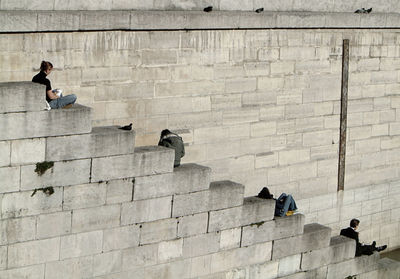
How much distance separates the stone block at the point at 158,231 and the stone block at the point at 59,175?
155 centimetres

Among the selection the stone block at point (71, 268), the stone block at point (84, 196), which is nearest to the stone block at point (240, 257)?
the stone block at point (71, 268)

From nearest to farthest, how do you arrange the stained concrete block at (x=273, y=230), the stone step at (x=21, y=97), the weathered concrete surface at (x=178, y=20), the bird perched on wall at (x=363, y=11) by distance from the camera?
the stone step at (x=21, y=97) < the weathered concrete surface at (x=178, y=20) < the stained concrete block at (x=273, y=230) < the bird perched on wall at (x=363, y=11)

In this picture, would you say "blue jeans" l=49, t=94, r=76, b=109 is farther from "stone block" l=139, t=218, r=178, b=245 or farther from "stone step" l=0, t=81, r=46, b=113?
"stone block" l=139, t=218, r=178, b=245

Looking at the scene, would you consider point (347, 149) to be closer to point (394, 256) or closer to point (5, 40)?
point (394, 256)

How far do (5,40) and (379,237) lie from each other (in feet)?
40.8

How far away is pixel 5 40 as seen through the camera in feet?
49.8

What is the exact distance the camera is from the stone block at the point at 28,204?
45.8 feet

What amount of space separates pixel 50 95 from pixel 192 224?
3.47m

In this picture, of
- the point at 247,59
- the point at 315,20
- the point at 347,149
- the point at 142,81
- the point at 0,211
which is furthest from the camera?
the point at 347,149

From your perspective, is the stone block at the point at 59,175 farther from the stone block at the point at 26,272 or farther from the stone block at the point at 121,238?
the stone block at the point at 26,272

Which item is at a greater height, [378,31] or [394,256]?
[378,31]

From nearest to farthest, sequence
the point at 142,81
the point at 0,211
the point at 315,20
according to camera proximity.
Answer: the point at 0,211 < the point at 142,81 < the point at 315,20

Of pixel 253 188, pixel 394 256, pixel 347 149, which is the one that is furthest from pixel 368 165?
pixel 253 188

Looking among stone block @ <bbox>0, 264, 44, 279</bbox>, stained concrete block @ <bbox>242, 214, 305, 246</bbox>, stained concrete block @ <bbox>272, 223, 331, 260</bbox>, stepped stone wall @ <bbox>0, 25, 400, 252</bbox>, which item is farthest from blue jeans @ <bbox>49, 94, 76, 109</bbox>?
stained concrete block @ <bbox>272, 223, 331, 260</bbox>
